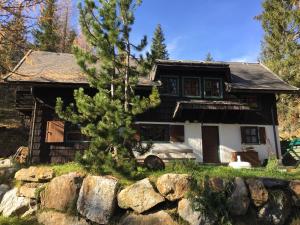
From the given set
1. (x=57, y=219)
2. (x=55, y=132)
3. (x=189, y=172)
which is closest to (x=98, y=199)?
(x=57, y=219)

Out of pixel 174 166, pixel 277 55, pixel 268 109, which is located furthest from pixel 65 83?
pixel 277 55

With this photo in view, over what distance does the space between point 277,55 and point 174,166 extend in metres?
24.1

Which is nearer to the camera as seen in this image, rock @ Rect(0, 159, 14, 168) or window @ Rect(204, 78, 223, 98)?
rock @ Rect(0, 159, 14, 168)

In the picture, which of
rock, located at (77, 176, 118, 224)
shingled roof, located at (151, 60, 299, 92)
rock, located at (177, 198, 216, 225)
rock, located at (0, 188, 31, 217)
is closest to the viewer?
rock, located at (177, 198, 216, 225)

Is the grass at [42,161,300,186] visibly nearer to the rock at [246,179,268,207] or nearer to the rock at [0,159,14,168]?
the rock at [246,179,268,207]

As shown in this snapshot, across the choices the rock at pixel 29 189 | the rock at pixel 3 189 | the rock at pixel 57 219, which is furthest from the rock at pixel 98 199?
the rock at pixel 3 189

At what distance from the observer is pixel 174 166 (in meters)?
12.4

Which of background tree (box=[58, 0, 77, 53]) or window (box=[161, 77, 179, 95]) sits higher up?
background tree (box=[58, 0, 77, 53])

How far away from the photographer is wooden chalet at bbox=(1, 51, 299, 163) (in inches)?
639

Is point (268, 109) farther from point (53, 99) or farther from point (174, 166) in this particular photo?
point (53, 99)

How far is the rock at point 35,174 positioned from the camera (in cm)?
1234

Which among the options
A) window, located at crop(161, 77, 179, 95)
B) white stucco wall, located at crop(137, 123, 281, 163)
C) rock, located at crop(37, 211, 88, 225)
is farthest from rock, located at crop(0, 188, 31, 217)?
window, located at crop(161, 77, 179, 95)

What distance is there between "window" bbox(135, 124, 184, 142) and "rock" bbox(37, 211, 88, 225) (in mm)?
7154

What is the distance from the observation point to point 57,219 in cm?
1094
